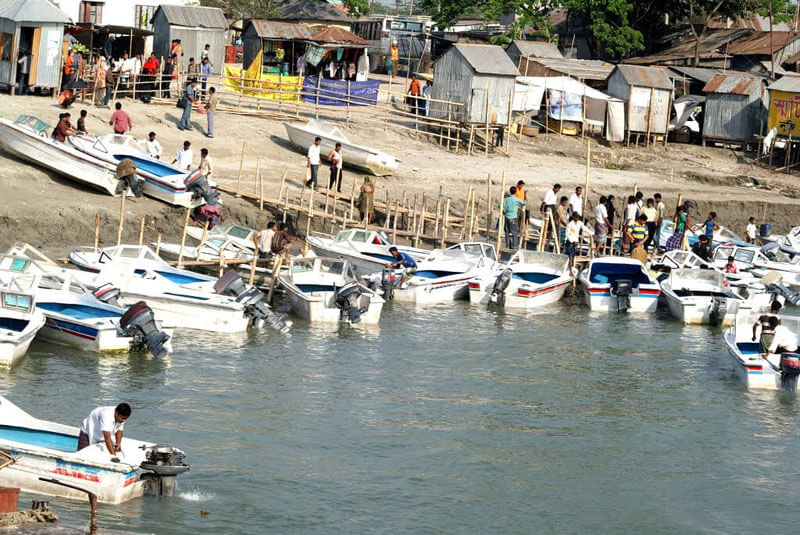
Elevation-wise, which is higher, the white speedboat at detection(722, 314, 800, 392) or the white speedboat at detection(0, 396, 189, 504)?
the white speedboat at detection(722, 314, 800, 392)

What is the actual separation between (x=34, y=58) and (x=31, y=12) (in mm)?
1348

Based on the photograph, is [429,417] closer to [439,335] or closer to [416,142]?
[439,335]

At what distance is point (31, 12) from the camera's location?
3572 cm

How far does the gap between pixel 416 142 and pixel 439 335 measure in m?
17.5

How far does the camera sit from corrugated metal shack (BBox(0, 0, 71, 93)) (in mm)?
35719

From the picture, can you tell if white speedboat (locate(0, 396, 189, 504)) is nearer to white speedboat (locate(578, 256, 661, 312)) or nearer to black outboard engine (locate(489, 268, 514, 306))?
black outboard engine (locate(489, 268, 514, 306))

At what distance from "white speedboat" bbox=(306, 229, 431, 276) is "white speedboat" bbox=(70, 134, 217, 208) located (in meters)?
3.12

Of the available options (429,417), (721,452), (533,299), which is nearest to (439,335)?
(533,299)

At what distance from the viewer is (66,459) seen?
15.0m

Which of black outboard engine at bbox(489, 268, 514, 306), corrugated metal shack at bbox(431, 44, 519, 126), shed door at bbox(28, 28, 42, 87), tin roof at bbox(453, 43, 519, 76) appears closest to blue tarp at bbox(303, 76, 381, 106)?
corrugated metal shack at bbox(431, 44, 519, 126)

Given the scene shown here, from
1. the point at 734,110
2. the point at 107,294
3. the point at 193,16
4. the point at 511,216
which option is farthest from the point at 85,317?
the point at 734,110

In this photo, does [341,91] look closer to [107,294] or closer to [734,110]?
[734,110]

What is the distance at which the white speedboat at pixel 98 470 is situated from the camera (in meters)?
14.9

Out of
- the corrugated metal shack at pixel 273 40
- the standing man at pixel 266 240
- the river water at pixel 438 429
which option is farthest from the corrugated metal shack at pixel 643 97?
the standing man at pixel 266 240
